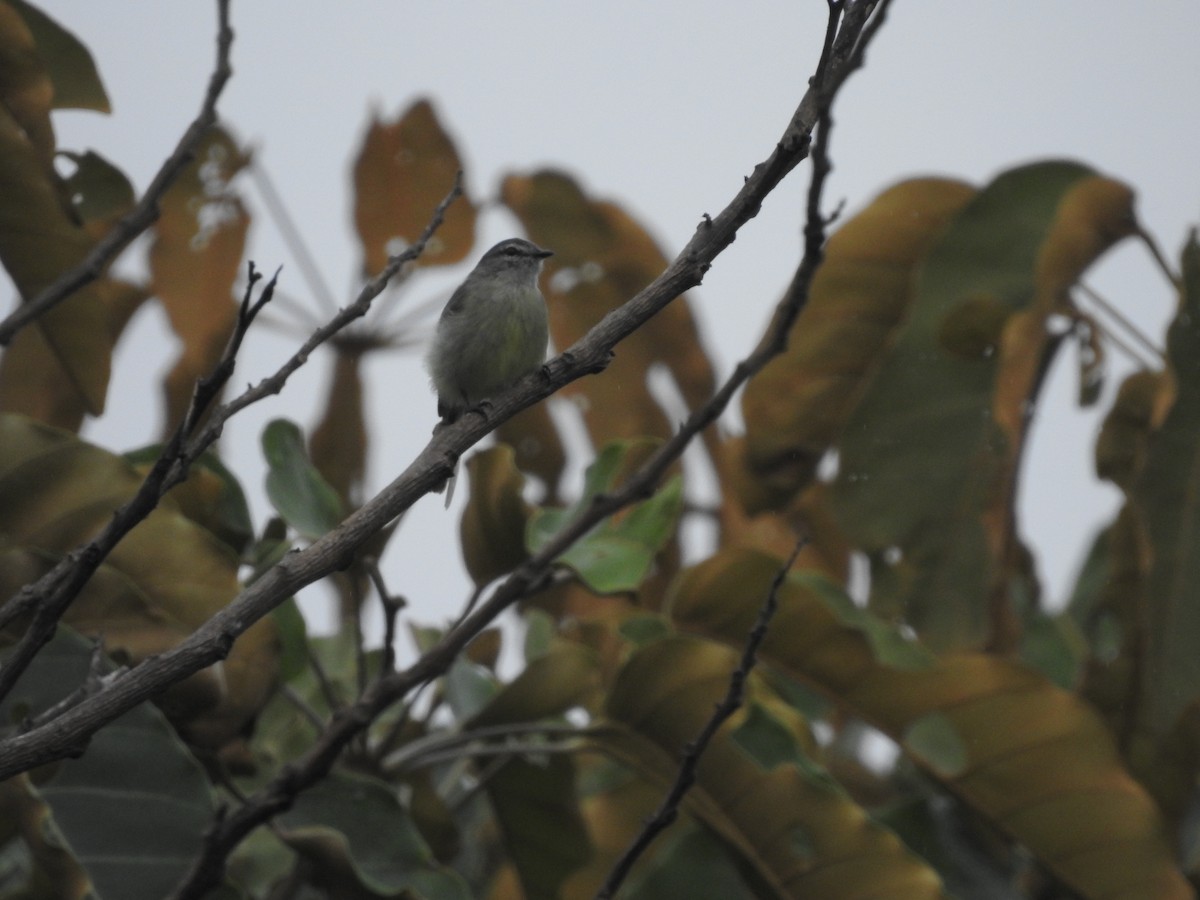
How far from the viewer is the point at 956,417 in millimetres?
3996

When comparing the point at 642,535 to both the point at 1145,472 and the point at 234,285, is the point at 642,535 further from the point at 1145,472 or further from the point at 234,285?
the point at 234,285

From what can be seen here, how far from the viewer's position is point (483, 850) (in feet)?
14.9

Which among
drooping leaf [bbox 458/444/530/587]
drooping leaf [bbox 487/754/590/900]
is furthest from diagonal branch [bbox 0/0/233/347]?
drooping leaf [bbox 487/754/590/900]

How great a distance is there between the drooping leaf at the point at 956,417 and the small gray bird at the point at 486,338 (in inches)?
38.5

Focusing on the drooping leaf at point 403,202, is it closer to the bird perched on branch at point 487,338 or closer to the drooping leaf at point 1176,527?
the bird perched on branch at point 487,338

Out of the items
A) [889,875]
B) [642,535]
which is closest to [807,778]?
[889,875]

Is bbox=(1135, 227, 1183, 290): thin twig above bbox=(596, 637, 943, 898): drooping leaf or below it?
above

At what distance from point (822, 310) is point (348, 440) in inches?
66.7

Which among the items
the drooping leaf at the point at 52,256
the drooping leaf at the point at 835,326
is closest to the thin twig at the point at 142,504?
the drooping leaf at the point at 52,256

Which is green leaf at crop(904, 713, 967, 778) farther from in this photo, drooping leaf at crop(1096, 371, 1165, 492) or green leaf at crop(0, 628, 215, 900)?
green leaf at crop(0, 628, 215, 900)

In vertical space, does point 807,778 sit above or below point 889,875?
above

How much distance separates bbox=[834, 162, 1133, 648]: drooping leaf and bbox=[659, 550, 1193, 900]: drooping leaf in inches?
19.4

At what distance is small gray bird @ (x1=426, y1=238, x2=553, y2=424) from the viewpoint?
3943 mm

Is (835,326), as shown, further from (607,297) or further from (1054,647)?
(1054,647)
